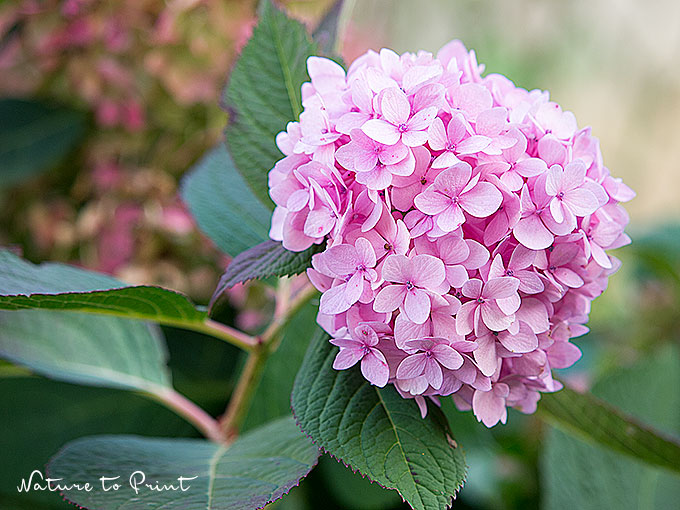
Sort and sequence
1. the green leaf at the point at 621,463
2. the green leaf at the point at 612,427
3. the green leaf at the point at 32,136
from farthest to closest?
the green leaf at the point at 32,136
the green leaf at the point at 621,463
the green leaf at the point at 612,427

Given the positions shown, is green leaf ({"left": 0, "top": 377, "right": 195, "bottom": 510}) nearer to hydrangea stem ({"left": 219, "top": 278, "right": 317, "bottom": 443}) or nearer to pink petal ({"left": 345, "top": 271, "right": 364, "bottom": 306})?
hydrangea stem ({"left": 219, "top": 278, "right": 317, "bottom": 443})

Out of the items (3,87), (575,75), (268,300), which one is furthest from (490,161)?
(575,75)

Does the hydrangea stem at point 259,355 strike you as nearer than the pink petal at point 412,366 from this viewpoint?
No

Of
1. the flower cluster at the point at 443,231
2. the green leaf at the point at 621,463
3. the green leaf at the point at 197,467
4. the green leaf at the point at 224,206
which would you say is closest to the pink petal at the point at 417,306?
the flower cluster at the point at 443,231

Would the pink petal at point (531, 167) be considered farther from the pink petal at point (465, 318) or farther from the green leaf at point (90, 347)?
the green leaf at point (90, 347)

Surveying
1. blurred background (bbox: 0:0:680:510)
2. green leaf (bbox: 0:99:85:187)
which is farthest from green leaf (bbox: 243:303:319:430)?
green leaf (bbox: 0:99:85:187)
